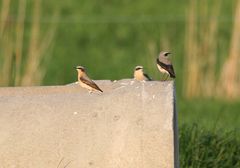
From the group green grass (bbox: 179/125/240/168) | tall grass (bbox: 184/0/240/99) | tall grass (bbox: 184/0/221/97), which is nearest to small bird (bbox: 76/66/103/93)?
green grass (bbox: 179/125/240/168)

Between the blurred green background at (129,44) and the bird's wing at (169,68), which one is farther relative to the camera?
the blurred green background at (129,44)

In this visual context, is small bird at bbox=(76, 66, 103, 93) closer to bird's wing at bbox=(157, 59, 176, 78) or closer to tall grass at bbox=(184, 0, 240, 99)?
bird's wing at bbox=(157, 59, 176, 78)

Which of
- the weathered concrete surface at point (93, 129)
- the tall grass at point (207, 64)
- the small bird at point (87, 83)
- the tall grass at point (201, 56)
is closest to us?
the weathered concrete surface at point (93, 129)

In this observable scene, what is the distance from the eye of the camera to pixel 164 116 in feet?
26.9

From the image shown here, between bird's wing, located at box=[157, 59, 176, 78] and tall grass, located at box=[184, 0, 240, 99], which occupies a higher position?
tall grass, located at box=[184, 0, 240, 99]

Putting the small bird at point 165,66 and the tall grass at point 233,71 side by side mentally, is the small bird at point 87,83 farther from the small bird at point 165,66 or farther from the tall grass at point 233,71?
the tall grass at point 233,71

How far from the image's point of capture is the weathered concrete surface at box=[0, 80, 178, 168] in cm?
816

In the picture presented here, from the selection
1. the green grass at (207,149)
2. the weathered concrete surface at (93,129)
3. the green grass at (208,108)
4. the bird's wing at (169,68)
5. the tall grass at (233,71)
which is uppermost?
the tall grass at (233,71)

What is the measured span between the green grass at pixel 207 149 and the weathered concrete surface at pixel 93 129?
201cm

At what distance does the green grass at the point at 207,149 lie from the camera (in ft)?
34.1

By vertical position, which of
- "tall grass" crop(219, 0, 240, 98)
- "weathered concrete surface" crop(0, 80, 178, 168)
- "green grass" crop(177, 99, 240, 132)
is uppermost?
"tall grass" crop(219, 0, 240, 98)

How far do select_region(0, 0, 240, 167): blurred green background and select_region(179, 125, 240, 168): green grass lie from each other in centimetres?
318

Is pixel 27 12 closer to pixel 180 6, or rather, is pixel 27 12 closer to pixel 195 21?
pixel 180 6

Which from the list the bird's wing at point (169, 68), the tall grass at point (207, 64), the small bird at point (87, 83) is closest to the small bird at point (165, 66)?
the bird's wing at point (169, 68)
